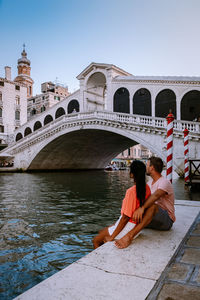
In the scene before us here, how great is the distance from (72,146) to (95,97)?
15.5 feet

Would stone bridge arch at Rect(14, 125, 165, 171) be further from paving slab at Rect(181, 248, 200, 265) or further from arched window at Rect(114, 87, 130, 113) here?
paving slab at Rect(181, 248, 200, 265)

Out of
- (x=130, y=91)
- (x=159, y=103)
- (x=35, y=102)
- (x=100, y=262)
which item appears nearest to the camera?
(x=100, y=262)

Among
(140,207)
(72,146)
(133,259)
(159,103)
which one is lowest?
(133,259)

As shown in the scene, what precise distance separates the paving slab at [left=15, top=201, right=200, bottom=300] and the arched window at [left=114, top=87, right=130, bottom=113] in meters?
16.6

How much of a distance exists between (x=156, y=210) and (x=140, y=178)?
35 centimetres

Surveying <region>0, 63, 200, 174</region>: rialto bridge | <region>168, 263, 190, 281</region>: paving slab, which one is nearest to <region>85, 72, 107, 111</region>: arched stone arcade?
<region>0, 63, 200, 174</region>: rialto bridge

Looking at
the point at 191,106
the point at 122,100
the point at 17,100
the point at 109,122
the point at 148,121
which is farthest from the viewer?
the point at 17,100

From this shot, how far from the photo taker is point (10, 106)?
31.5 meters

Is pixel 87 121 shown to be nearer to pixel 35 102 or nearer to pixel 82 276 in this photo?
pixel 82 276

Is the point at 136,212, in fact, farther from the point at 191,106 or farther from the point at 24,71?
the point at 24,71

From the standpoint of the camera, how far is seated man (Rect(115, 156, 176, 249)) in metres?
2.34

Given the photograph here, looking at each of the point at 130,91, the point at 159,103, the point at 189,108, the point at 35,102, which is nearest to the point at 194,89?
the point at 189,108

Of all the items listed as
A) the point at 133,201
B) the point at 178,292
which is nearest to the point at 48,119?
the point at 133,201

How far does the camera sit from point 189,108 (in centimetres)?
1548
